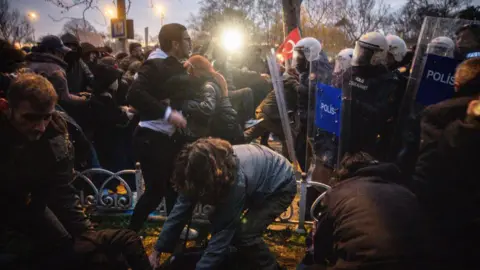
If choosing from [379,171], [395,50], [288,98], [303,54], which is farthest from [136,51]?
[379,171]

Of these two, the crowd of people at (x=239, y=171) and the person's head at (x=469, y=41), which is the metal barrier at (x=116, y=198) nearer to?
the crowd of people at (x=239, y=171)

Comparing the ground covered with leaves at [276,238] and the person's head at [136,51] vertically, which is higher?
the person's head at [136,51]

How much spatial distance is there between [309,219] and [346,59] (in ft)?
5.45

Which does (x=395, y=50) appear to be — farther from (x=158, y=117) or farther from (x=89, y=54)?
(x=89, y=54)

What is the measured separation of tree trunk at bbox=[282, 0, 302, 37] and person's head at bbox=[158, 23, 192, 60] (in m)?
5.17

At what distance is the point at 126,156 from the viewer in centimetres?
494

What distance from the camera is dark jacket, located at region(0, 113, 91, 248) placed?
2137mm

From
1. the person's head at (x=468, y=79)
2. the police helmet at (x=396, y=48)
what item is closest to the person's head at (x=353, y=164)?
the person's head at (x=468, y=79)

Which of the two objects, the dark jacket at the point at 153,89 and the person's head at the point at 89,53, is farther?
the person's head at the point at 89,53

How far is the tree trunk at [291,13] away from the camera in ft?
25.2

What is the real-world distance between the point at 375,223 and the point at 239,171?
91cm

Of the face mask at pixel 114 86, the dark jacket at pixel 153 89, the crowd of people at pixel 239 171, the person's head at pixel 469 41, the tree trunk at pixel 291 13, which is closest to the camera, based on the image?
the crowd of people at pixel 239 171

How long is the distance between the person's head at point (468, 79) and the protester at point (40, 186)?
2.27 m

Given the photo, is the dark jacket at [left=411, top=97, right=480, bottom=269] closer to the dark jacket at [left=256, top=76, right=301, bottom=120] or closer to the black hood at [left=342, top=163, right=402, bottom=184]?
the black hood at [left=342, top=163, right=402, bottom=184]
